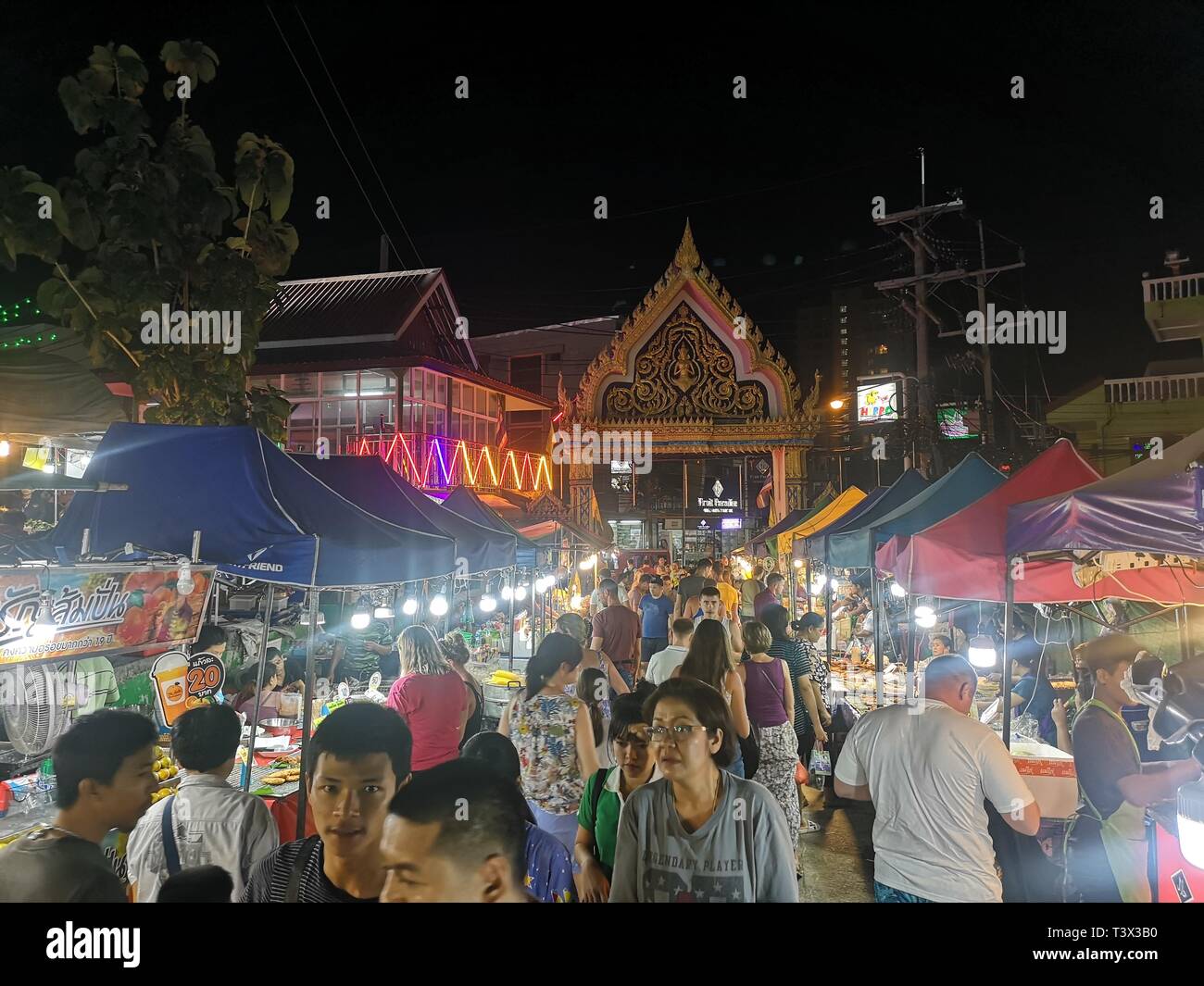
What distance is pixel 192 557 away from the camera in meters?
4.86

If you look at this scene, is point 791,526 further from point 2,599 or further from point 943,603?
point 2,599

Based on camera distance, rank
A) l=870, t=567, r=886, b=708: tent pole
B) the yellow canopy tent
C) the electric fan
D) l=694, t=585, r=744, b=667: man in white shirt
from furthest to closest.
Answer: the yellow canopy tent, l=870, t=567, r=886, b=708: tent pole, l=694, t=585, r=744, b=667: man in white shirt, the electric fan

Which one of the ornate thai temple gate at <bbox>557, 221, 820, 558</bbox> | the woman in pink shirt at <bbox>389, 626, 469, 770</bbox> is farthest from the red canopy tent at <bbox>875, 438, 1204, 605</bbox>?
the ornate thai temple gate at <bbox>557, 221, 820, 558</bbox>

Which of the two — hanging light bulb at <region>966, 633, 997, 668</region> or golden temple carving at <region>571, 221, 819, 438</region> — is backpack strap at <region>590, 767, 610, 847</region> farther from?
golden temple carving at <region>571, 221, 819, 438</region>

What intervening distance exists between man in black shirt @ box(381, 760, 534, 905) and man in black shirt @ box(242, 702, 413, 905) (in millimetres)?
248

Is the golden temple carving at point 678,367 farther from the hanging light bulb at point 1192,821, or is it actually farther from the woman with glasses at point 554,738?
the hanging light bulb at point 1192,821

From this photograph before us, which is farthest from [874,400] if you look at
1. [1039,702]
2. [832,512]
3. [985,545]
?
[985,545]

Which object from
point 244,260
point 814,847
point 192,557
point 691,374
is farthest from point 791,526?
point 192,557

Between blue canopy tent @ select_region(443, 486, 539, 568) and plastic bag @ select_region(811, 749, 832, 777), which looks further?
blue canopy tent @ select_region(443, 486, 539, 568)

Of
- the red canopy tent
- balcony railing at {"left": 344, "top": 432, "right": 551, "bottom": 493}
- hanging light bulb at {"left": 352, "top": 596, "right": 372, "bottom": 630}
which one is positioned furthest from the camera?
balcony railing at {"left": 344, "top": 432, "right": 551, "bottom": 493}

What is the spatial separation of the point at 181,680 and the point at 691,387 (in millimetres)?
21456

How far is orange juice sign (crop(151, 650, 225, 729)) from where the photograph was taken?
4.99 m

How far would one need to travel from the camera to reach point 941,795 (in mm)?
3357

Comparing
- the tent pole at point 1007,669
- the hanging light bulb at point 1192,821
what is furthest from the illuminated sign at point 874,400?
the hanging light bulb at point 1192,821
